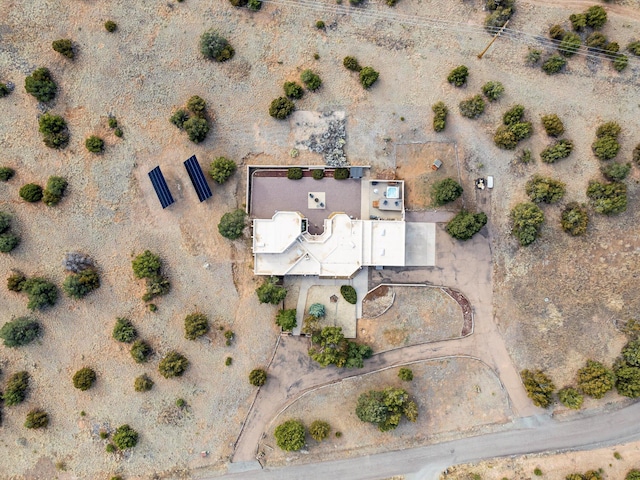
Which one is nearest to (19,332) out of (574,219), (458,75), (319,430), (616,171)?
(319,430)

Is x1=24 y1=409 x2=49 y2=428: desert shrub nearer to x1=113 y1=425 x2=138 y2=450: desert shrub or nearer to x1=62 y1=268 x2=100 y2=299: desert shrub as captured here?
x1=113 y1=425 x2=138 y2=450: desert shrub

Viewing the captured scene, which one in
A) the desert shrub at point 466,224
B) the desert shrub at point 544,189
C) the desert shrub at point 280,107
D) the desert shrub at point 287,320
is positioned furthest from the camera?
the desert shrub at point 280,107

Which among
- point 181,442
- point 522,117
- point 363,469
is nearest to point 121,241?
point 181,442

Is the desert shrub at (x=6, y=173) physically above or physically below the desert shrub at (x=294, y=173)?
above

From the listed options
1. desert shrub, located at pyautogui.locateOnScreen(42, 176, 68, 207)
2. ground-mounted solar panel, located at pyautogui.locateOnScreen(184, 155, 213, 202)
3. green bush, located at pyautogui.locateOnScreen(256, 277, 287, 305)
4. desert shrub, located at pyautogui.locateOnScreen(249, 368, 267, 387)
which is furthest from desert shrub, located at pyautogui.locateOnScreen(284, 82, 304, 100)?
desert shrub, located at pyautogui.locateOnScreen(249, 368, 267, 387)

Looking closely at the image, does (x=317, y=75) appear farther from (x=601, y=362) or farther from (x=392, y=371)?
(x=601, y=362)

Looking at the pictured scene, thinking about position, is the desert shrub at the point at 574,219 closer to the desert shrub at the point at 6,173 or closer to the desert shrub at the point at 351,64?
the desert shrub at the point at 351,64

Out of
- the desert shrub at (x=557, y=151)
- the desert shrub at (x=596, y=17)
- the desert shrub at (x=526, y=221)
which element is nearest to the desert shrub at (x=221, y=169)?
the desert shrub at (x=526, y=221)
